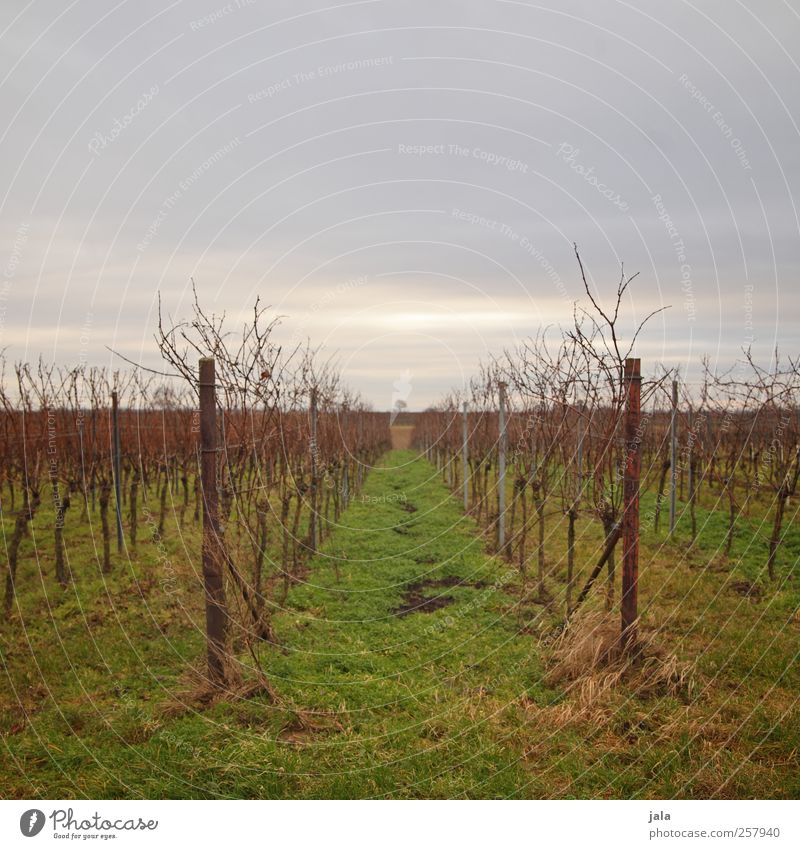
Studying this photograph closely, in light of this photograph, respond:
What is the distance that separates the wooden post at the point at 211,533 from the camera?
18.2ft

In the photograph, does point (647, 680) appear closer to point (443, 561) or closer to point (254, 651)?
point (254, 651)

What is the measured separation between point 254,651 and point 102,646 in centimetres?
221

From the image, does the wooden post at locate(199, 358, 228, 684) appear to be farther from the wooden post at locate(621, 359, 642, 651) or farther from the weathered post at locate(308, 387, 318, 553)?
the weathered post at locate(308, 387, 318, 553)

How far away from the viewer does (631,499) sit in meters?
5.82

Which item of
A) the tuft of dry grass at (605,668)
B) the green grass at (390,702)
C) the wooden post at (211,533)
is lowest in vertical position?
the green grass at (390,702)

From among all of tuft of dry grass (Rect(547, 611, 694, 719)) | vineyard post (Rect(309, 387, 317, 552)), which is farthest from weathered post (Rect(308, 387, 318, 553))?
tuft of dry grass (Rect(547, 611, 694, 719))

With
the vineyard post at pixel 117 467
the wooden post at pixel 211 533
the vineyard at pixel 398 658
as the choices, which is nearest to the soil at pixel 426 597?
the vineyard at pixel 398 658

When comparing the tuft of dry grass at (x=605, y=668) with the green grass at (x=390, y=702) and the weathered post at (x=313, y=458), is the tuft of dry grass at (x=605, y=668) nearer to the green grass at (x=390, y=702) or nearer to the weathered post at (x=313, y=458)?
the green grass at (x=390, y=702)

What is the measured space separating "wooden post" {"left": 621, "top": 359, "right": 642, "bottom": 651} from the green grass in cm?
74

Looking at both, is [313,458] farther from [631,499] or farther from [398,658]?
[631,499]

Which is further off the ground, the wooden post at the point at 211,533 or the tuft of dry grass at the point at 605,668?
the wooden post at the point at 211,533

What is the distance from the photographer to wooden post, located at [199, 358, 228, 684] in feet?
18.2

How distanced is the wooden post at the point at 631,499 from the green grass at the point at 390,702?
74 cm

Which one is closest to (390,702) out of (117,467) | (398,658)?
(398,658)
